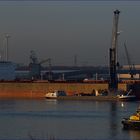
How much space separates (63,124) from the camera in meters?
39.5

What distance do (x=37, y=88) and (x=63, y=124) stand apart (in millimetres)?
33324

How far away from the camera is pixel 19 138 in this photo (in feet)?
109

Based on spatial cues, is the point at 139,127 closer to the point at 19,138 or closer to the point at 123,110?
the point at 19,138

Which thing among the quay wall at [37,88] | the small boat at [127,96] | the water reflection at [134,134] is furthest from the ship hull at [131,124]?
the quay wall at [37,88]

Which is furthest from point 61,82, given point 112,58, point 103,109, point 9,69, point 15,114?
point 15,114

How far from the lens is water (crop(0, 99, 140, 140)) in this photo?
34.5 meters

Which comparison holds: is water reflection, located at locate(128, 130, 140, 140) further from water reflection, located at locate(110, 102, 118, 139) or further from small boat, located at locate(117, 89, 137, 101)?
small boat, located at locate(117, 89, 137, 101)

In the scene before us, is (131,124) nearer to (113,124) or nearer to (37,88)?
(113,124)

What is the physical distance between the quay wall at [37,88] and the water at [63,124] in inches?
788

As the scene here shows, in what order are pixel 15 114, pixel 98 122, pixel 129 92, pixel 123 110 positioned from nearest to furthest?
pixel 98 122, pixel 15 114, pixel 123 110, pixel 129 92

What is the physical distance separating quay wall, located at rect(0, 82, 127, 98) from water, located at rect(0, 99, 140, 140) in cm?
2000

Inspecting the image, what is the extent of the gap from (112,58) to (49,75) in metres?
23.5

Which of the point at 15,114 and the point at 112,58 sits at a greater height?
the point at 112,58

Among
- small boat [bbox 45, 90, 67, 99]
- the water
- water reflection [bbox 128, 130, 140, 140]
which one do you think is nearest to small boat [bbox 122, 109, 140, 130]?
the water
